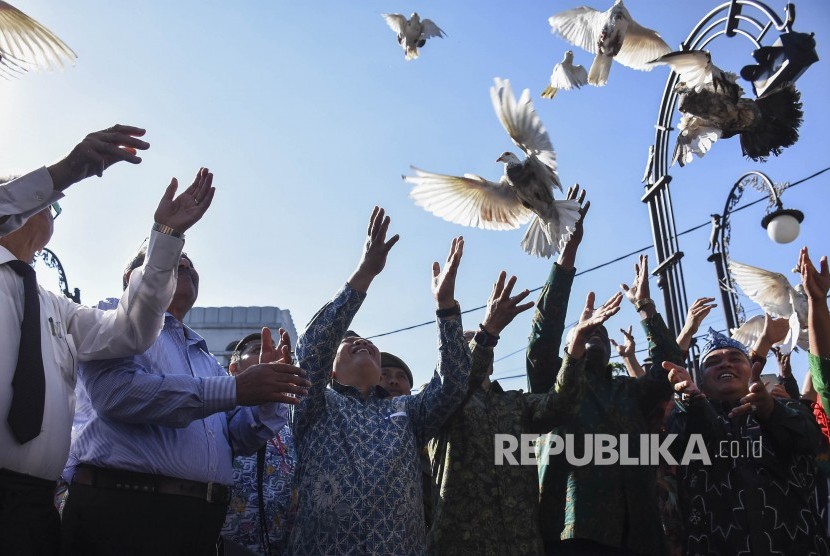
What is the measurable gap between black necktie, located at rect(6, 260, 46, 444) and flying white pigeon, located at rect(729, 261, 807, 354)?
13.5 feet

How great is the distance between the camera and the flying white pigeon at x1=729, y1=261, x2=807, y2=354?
16.8 ft

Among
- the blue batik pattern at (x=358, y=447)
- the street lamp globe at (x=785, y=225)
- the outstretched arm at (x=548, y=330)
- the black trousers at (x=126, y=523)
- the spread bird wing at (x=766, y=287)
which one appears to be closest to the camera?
the black trousers at (x=126, y=523)

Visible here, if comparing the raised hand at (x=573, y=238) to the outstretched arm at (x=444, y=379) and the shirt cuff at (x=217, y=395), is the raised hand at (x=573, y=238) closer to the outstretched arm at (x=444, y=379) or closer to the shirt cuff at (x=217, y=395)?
the outstretched arm at (x=444, y=379)

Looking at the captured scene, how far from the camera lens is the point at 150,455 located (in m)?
2.54

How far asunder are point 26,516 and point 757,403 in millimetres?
2822

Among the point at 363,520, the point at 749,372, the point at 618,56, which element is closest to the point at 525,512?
the point at 363,520

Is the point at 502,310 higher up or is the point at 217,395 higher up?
the point at 502,310

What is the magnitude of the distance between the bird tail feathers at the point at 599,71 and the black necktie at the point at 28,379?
16.9 ft

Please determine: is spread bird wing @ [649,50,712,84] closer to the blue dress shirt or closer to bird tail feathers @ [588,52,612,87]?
bird tail feathers @ [588,52,612,87]

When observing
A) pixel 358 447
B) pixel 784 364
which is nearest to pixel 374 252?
pixel 358 447

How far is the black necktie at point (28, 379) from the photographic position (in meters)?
2.21

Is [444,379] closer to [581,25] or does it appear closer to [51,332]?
[51,332]

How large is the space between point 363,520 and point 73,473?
3.41 ft

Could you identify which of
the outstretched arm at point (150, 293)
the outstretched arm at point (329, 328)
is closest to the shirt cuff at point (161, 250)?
the outstretched arm at point (150, 293)
